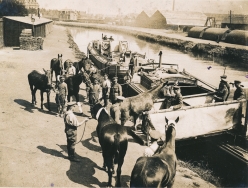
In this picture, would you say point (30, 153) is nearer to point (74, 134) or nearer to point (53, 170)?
point (53, 170)

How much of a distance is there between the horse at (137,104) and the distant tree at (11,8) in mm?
41480

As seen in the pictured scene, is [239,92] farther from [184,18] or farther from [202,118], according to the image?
[184,18]

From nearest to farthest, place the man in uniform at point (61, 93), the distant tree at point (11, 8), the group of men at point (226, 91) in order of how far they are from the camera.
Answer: the man in uniform at point (61, 93) < the group of men at point (226, 91) < the distant tree at point (11, 8)

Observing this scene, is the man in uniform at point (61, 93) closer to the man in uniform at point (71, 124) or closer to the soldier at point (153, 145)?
the man in uniform at point (71, 124)

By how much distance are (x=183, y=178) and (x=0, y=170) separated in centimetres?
494

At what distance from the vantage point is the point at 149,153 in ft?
17.7

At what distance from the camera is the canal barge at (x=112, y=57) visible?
17.2m

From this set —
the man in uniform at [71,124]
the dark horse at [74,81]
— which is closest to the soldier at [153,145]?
the man in uniform at [71,124]

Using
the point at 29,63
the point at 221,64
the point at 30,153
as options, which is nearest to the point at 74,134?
the point at 30,153

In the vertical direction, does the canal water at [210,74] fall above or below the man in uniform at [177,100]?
below

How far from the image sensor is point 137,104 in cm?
874

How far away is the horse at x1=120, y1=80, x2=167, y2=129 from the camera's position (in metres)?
8.54

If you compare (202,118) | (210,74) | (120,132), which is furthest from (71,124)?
(210,74)

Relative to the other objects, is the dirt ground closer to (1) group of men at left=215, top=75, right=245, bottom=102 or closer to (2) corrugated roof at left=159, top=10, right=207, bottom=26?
(1) group of men at left=215, top=75, right=245, bottom=102
